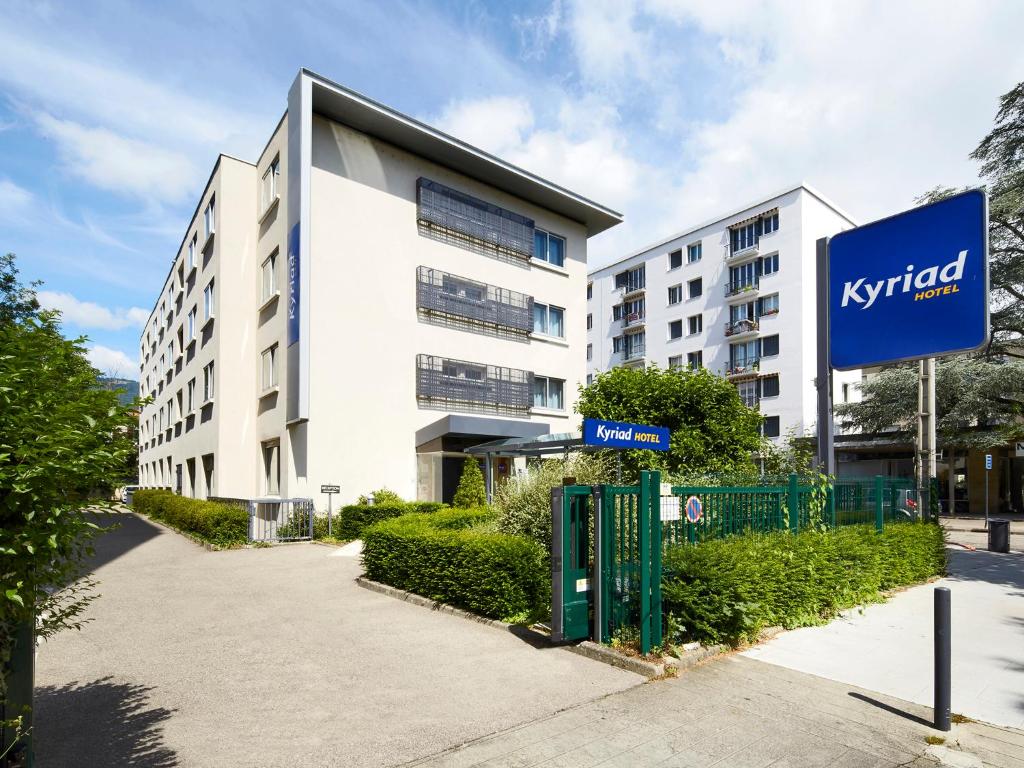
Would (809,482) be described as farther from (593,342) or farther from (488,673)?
(593,342)

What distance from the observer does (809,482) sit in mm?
9742

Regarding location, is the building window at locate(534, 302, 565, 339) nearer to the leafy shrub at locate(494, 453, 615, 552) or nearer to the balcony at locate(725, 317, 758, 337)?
the leafy shrub at locate(494, 453, 615, 552)

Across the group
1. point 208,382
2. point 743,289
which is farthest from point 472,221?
point 743,289

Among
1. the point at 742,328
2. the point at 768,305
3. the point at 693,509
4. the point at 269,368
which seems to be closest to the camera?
the point at 693,509

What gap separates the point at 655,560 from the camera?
21.9ft

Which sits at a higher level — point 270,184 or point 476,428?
point 270,184

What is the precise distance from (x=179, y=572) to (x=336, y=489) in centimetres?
487

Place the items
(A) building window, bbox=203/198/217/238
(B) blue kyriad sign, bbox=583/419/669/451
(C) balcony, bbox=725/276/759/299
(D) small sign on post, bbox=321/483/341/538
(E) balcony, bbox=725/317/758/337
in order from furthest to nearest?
(C) balcony, bbox=725/276/759/299
(E) balcony, bbox=725/317/758/337
(A) building window, bbox=203/198/217/238
(D) small sign on post, bbox=321/483/341/538
(B) blue kyriad sign, bbox=583/419/669/451

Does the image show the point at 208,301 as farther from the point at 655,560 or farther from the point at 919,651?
the point at 919,651

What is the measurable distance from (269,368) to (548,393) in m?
9.62

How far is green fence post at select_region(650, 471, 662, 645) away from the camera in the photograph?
6.57m

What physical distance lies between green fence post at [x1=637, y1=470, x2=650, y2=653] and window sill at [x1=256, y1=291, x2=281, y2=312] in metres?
16.9

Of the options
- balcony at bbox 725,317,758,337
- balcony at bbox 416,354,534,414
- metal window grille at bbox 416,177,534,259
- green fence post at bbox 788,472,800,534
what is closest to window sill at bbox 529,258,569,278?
metal window grille at bbox 416,177,534,259

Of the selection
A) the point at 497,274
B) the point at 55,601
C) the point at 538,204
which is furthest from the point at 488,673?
the point at 538,204
